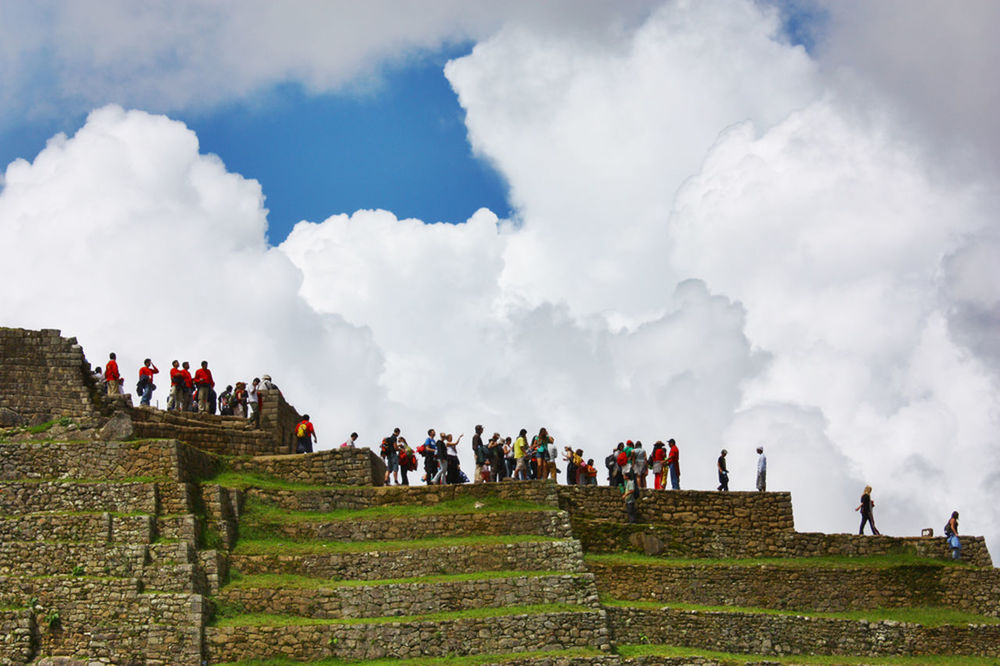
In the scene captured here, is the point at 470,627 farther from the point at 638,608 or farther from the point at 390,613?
the point at 638,608

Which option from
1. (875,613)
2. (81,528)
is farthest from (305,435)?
(875,613)

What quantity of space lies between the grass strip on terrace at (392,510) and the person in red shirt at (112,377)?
657cm

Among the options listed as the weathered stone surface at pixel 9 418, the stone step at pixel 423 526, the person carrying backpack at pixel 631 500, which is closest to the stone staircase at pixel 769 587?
the person carrying backpack at pixel 631 500

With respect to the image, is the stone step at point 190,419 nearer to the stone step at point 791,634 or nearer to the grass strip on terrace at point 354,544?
the grass strip on terrace at point 354,544

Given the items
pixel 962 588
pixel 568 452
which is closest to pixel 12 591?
pixel 568 452

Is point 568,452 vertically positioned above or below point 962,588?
above

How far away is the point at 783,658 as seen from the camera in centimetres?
3919

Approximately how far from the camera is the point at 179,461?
39625 millimetres

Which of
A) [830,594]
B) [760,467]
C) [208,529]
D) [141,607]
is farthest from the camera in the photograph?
[760,467]

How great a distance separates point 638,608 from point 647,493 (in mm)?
5782

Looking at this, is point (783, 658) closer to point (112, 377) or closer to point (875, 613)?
point (875, 613)

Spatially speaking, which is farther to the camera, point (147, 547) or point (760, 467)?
point (760, 467)

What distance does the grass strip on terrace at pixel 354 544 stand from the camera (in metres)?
39.2

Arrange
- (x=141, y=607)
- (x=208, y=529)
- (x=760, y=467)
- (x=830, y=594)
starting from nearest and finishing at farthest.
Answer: (x=141, y=607)
(x=208, y=529)
(x=830, y=594)
(x=760, y=467)
